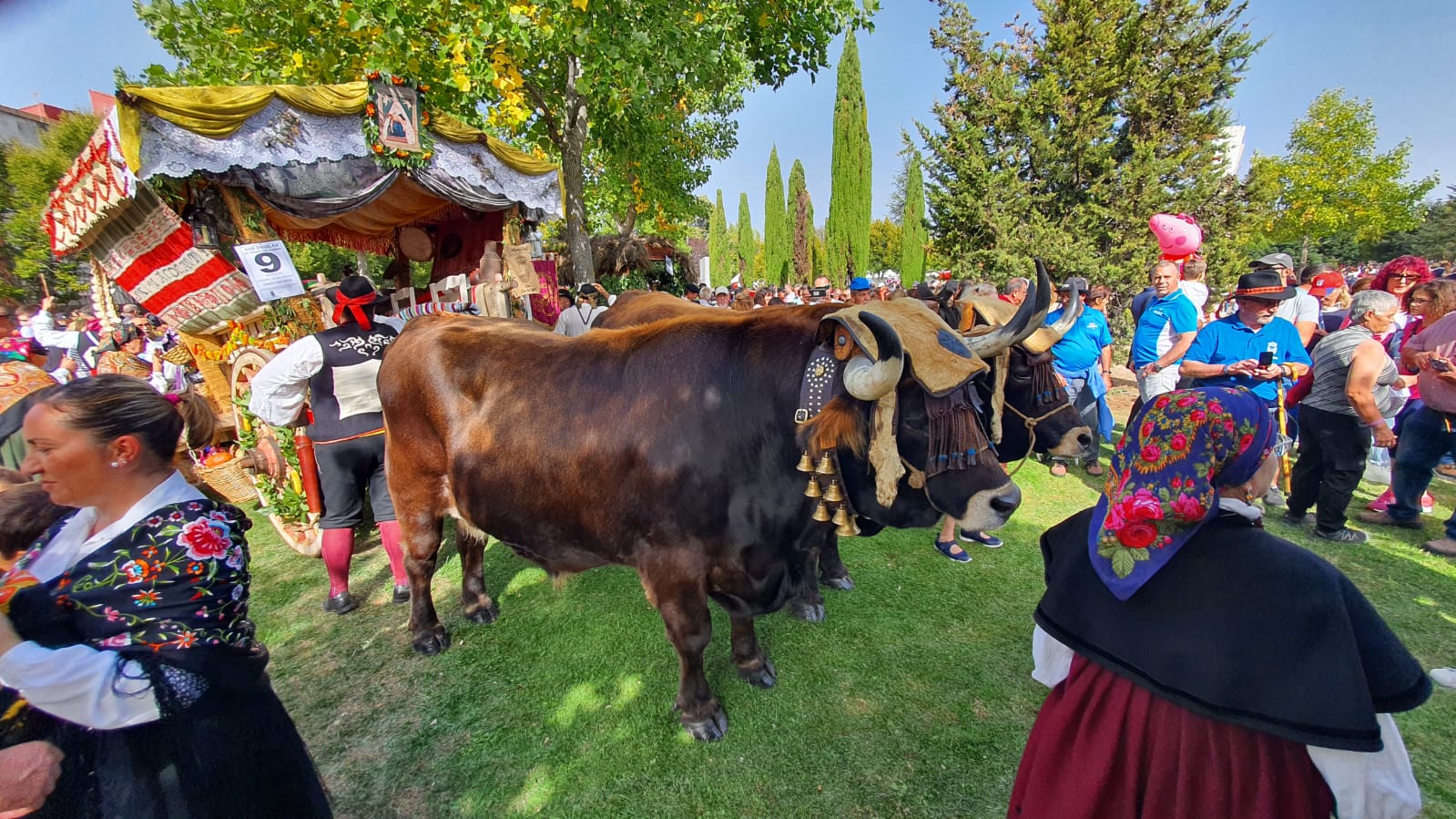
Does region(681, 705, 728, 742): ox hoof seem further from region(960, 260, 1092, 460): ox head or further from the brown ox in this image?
region(960, 260, 1092, 460): ox head

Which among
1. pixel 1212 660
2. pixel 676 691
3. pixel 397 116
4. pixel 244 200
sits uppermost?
pixel 397 116

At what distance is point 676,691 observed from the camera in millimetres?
3068

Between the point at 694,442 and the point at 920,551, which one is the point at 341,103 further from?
the point at 920,551

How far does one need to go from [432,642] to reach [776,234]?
129 ft

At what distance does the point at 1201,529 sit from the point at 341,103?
697 centimetres

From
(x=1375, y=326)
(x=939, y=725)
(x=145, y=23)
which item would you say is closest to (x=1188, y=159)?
(x=1375, y=326)

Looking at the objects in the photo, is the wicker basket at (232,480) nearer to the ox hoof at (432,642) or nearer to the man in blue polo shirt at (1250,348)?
the ox hoof at (432,642)

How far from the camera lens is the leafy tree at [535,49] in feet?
24.0

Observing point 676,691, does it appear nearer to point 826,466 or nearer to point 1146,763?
point 826,466

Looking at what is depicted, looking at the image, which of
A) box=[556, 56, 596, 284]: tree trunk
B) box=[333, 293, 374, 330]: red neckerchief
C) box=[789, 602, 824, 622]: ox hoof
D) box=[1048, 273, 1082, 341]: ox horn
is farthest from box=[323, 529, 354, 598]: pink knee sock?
box=[556, 56, 596, 284]: tree trunk

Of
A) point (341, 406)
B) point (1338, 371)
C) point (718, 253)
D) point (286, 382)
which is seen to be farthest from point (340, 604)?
point (718, 253)

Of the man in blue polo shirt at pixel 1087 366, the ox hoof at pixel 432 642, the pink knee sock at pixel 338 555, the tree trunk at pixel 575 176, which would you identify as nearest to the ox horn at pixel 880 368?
the ox hoof at pixel 432 642

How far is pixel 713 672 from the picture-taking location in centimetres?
321

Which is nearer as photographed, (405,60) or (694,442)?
(694,442)
